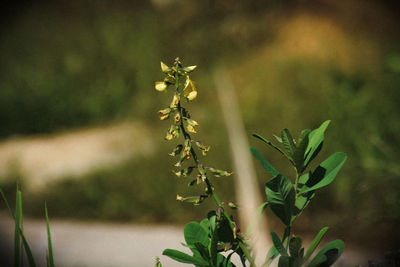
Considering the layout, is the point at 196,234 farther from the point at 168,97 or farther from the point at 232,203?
the point at 168,97

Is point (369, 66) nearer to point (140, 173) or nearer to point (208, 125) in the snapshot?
point (208, 125)

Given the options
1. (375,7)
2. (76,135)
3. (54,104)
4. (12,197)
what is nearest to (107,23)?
(54,104)

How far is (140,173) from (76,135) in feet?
2.15

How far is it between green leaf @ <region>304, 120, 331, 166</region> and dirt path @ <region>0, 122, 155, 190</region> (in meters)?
1.94

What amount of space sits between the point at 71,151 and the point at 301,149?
2.23 m

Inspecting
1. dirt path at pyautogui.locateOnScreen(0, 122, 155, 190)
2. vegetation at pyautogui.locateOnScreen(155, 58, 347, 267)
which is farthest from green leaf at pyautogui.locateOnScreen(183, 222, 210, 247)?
dirt path at pyautogui.locateOnScreen(0, 122, 155, 190)

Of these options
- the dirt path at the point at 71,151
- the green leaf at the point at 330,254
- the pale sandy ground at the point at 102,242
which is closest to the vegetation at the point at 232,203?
the green leaf at the point at 330,254

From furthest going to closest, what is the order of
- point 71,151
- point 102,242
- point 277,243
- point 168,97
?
point 168,97 → point 71,151 → point 102,242 → point 277,243

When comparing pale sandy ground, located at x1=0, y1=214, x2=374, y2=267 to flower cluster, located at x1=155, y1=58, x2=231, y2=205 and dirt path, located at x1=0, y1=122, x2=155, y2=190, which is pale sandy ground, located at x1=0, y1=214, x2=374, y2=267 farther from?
flower cluster, located at x1=155, y1=58, x2=231, y2=205

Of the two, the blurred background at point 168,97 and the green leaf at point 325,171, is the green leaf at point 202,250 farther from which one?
the blurred background at point 168,97

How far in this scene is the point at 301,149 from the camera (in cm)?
41

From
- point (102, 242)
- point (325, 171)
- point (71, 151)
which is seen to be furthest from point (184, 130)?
point (71, 151)

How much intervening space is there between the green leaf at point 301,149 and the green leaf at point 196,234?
0.34 ft

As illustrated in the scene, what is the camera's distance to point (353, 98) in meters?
2.10
